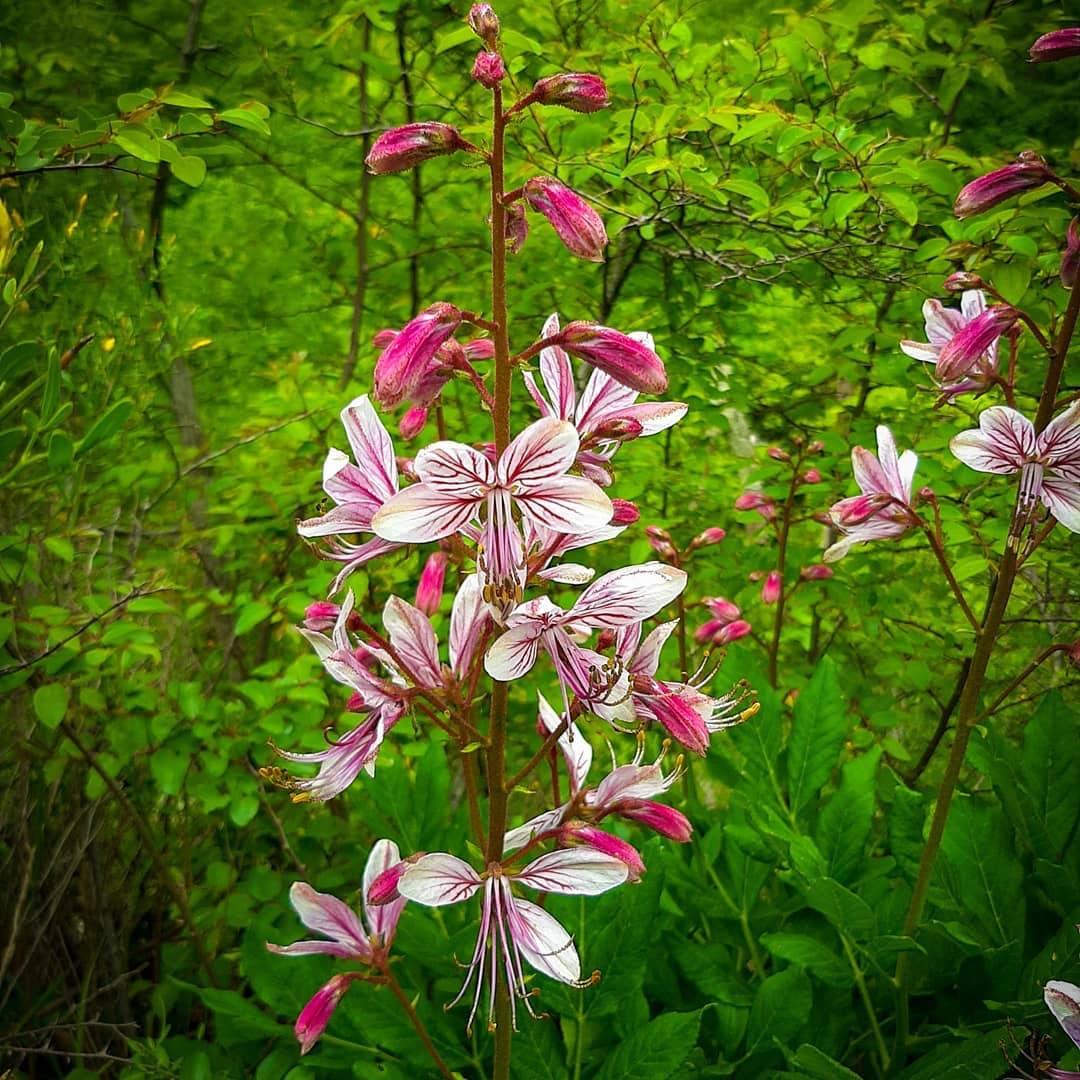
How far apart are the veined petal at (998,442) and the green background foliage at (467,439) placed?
0.42 m

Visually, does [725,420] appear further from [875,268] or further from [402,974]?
[402,974]

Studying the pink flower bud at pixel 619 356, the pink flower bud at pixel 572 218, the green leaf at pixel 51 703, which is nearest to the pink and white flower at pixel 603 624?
the pink flower bud at pixel 619 356

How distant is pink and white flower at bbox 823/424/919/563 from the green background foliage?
0.94 feet

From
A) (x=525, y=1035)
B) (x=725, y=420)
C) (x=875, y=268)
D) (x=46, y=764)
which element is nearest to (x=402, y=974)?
(x=525, y=1035)

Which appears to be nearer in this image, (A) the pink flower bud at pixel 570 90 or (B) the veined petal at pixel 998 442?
(A) the pink flower bud at pixel 570 90

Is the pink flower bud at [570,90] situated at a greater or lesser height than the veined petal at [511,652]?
greater

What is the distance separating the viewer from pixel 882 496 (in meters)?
1.70

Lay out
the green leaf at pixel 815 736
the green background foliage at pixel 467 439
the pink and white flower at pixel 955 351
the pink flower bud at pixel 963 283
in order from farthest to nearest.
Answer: the green leaf at pixel 815 736 < the green background foliage at pixel 467 439 < the pink flower bud at pixel 963 283 < the pink and white flower at pixel 955 351

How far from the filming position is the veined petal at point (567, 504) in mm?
1094

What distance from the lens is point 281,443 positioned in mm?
2613

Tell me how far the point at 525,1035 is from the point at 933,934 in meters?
0.74

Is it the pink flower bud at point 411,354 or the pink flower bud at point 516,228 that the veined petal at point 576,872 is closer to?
the pink flower bud at point 411,354

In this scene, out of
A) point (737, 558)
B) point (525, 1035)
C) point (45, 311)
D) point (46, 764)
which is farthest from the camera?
point (737, 558)

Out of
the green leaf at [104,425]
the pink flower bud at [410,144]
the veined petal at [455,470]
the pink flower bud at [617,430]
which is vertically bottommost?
the green leaf at [104,425]
